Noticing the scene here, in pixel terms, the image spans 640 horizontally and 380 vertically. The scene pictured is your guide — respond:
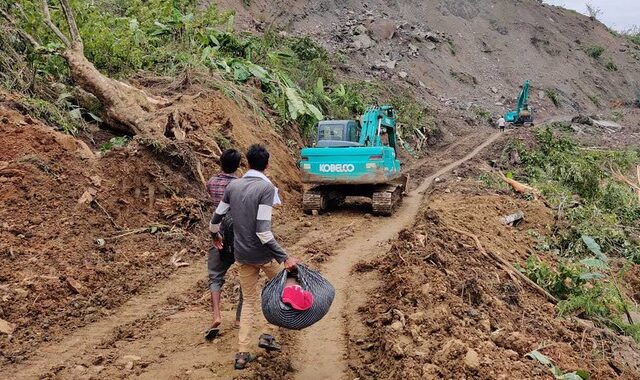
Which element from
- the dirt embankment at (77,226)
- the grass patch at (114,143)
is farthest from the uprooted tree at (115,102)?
the dirt embankment at (77,226)

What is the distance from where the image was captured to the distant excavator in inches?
456

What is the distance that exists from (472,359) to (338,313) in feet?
6.98

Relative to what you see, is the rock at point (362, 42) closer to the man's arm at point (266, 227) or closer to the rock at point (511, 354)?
the man's arm at point (266, 227)

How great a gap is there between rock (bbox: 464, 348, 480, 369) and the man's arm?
5.11 ft

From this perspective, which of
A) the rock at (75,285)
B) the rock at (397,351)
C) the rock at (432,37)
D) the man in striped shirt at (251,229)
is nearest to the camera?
the man in striped shirt at (251,229)

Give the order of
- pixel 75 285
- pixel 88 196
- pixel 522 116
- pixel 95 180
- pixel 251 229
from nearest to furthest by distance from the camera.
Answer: pixel 251 229, pixel 75 285, pixel 88 196, pixel 95 180, pixel 522 116

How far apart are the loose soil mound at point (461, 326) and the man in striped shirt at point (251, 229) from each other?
1045 mm

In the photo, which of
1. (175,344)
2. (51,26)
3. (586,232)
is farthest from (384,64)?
(175,344)

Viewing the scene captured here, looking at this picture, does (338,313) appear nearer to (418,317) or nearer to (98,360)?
(418,317)

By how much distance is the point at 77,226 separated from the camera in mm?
7332

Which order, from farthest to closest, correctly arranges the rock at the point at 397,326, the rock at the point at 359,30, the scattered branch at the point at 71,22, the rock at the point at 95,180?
→ the rock at the point at 359,30 → the scattered branch at the point at 71,22 → the rock at the point at 95,180 → the rock at the point at 397,326

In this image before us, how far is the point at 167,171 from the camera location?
29.6ft

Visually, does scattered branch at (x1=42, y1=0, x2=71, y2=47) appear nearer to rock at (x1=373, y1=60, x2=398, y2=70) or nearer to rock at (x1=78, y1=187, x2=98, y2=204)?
rock at (x1=78, y1=187, x2=98, y2=204)

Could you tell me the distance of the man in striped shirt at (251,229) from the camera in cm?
439
